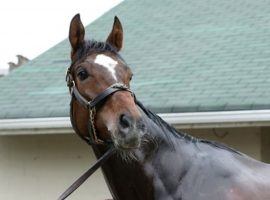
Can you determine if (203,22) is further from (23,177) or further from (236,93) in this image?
(23,177)

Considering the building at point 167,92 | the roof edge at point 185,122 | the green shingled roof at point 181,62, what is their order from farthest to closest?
the green shingled roof at point 181,62 → the building at point 167,92 → the roof edge at point 185,122

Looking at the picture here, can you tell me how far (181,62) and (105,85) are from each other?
4125 millimetres

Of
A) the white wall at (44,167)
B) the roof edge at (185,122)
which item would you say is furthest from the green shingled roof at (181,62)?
the white wall at (44,167)

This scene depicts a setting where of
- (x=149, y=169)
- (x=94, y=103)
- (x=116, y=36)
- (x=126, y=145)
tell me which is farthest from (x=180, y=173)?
(x=116, y=36)

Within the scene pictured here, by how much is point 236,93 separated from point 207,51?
1414 mm

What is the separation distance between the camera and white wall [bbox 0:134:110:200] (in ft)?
25.2

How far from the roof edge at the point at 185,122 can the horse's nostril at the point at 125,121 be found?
9.27ft

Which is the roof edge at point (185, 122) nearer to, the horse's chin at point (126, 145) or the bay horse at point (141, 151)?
the bay horse at point (141, 151)

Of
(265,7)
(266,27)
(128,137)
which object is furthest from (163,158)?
(265,7)

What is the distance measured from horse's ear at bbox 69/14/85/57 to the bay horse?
0.01 meters

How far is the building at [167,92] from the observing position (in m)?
6.78

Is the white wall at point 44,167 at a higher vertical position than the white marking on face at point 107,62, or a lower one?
lower

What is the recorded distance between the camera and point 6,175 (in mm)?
8070

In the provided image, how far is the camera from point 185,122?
262 inches
